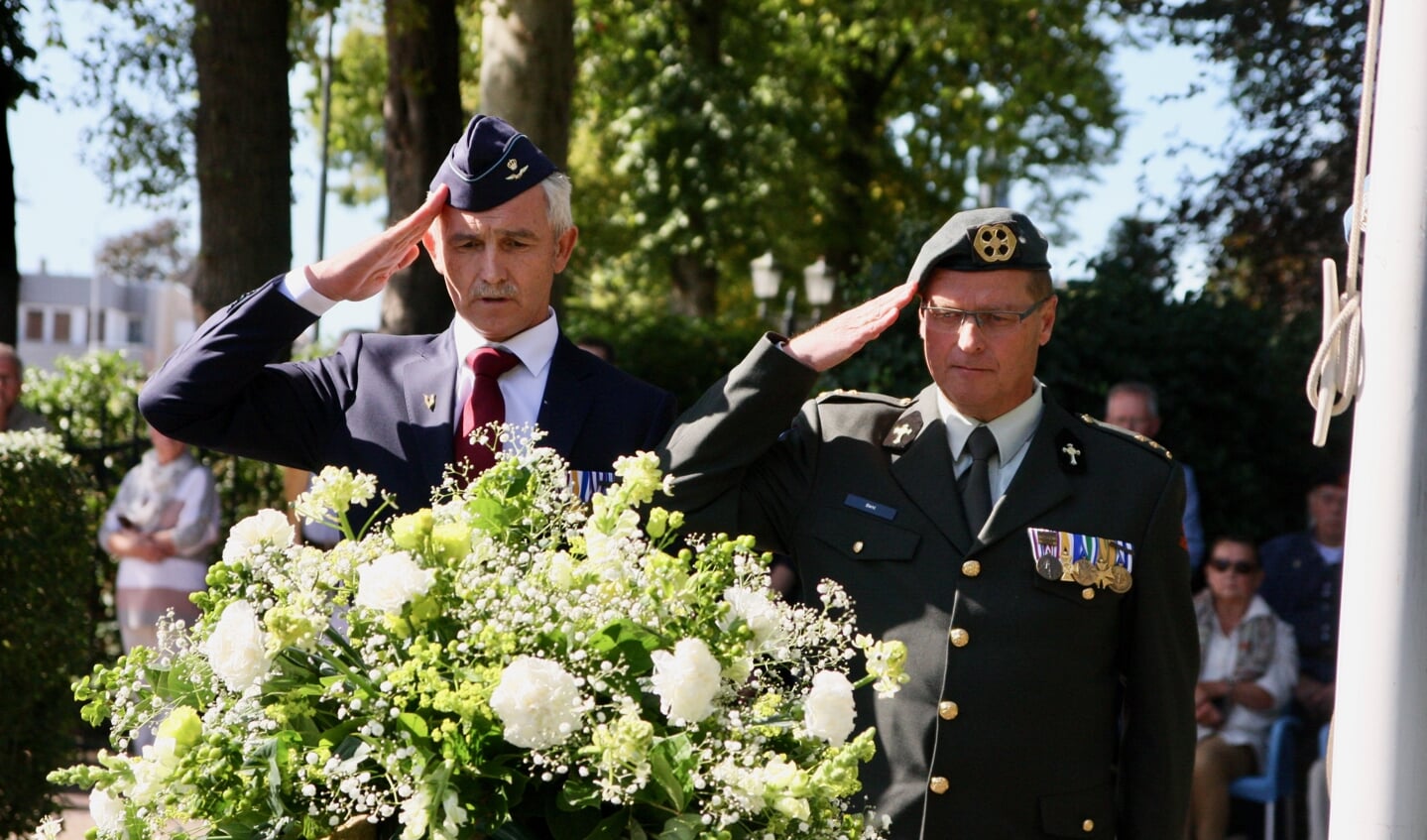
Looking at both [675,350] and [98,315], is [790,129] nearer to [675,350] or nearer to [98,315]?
[675,350]

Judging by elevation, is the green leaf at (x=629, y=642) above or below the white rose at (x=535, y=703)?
above

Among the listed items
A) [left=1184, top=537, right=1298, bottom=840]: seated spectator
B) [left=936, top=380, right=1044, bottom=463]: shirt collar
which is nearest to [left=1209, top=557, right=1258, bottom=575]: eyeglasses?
[left=1184, top=537, right=1298, bottom=840]: seated spectator

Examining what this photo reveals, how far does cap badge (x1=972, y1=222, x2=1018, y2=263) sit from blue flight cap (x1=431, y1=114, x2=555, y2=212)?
0.81 meters

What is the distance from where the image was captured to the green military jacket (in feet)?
9.32

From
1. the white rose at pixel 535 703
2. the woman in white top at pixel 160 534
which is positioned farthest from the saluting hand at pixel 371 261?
the woman in white top at pixel 160 534

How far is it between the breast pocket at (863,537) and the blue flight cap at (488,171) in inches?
32.7

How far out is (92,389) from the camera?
35.7 feet

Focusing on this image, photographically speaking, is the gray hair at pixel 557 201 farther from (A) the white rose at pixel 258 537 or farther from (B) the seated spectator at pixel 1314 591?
(B) the seated spectator at pixel 1314 591

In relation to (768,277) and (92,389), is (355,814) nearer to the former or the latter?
(92,389)

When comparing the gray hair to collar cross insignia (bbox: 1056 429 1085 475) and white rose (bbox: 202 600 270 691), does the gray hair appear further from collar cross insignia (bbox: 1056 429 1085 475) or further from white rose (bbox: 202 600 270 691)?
white rose (bbox: 202 600 270 691)

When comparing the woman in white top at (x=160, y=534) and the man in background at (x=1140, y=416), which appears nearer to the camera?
the man in background at (x=1140, y=416)

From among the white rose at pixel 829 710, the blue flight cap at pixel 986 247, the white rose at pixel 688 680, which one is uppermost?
the blue flight cap at pixel 986 247

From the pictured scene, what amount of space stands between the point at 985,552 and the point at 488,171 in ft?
3.72

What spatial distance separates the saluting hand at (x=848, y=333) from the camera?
2.86 m
